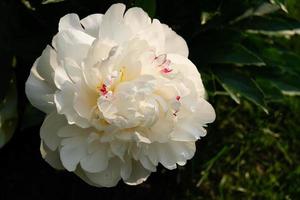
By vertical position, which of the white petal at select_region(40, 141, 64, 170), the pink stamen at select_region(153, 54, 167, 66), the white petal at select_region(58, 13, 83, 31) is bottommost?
the white petal at select_region(40, 141, 64, 170)

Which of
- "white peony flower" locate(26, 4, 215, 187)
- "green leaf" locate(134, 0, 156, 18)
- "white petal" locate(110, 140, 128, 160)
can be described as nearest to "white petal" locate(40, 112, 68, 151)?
"white peony flower" locate(26, 4, 215, 187)

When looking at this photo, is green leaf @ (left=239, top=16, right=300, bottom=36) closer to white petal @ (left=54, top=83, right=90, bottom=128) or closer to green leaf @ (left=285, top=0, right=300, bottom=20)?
green leaf @ (left=285, top=0, right=300, bottom=20)

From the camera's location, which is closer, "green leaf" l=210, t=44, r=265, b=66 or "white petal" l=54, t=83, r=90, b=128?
"white petal" l=54, t=83, r=90, b=128


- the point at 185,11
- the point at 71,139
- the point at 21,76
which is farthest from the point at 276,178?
the point at 71,139

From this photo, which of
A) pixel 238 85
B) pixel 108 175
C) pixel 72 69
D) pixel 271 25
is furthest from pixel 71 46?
pixel 271 25

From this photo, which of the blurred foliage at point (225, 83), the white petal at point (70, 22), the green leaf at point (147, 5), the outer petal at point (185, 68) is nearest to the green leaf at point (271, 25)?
the blurred foliage at point (225, 83)

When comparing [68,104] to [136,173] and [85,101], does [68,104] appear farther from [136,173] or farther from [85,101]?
[136,173]

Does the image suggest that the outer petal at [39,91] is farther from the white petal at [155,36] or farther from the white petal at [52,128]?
the white petal at [155,36]
